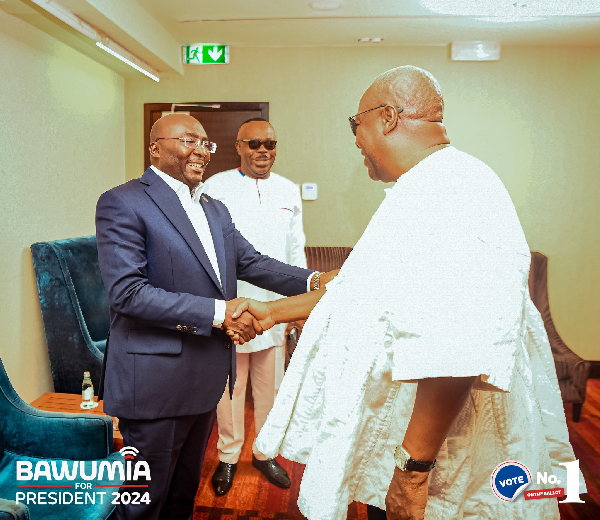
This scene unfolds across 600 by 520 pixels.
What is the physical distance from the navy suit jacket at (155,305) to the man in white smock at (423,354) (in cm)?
62

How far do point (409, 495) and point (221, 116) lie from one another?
4091 mm

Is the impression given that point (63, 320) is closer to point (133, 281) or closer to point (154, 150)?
point (154, 150)

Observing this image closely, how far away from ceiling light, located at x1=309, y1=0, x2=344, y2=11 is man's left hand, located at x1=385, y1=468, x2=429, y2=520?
10.4ft

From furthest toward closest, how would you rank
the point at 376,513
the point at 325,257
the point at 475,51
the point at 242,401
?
the point at 325,257
the point at 475,51
the point at 242,401
the point at 376,513

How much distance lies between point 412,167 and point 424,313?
40cm

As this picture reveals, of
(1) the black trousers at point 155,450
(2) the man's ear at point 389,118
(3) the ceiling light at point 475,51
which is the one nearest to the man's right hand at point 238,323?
(1) the black trousers at point 155,450

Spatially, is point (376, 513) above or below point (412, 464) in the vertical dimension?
below

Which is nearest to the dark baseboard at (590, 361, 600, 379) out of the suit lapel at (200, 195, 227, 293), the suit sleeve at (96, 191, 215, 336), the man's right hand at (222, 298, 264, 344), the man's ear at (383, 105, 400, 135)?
the man's right hand at (222, 298, 264, 344)

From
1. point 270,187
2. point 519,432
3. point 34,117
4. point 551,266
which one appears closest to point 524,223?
point 551,266

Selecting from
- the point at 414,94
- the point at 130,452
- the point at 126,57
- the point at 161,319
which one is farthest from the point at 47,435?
the point at 126,57

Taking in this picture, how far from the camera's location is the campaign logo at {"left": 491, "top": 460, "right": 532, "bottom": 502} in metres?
1.24

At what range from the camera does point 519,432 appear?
126 cm

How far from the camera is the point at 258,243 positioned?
2984 millimetres

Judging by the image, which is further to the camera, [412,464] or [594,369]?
[594,369]
